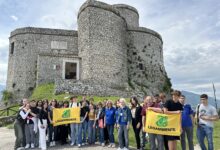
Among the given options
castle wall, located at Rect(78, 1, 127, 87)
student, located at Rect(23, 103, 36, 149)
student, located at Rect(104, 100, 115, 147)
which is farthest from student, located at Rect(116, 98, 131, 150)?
castle wall, located at Rect(78, 1, 127, 87)

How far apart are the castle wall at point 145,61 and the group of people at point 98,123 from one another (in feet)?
73.5

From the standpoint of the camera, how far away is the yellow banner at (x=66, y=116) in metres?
11.2

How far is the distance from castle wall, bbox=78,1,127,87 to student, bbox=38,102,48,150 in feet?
56.9

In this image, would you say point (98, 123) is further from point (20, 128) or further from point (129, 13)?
point (129, 13)

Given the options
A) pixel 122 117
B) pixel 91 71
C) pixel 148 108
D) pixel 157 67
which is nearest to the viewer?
pixel 148 108

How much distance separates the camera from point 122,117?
984cm

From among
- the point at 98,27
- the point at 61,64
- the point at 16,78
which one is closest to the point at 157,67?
the point at 98,27

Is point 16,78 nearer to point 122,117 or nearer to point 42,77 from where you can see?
point 42,77

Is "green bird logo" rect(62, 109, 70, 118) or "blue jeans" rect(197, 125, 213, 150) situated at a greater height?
"green bird logo" rect(62, 109, 70, 118)

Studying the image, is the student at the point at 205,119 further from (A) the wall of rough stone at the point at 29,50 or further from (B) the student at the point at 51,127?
(A) the wall of rough stone at the point at 29,50

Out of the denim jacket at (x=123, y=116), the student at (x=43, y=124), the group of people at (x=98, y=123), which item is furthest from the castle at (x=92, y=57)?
the denim jacket at (x=123, y=116)

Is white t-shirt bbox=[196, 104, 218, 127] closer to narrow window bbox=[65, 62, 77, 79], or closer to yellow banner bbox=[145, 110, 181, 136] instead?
yellow banner bbox=[145, 110, 181, 136]

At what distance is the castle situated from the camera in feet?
95.1

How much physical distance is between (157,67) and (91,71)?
13.4 metres
